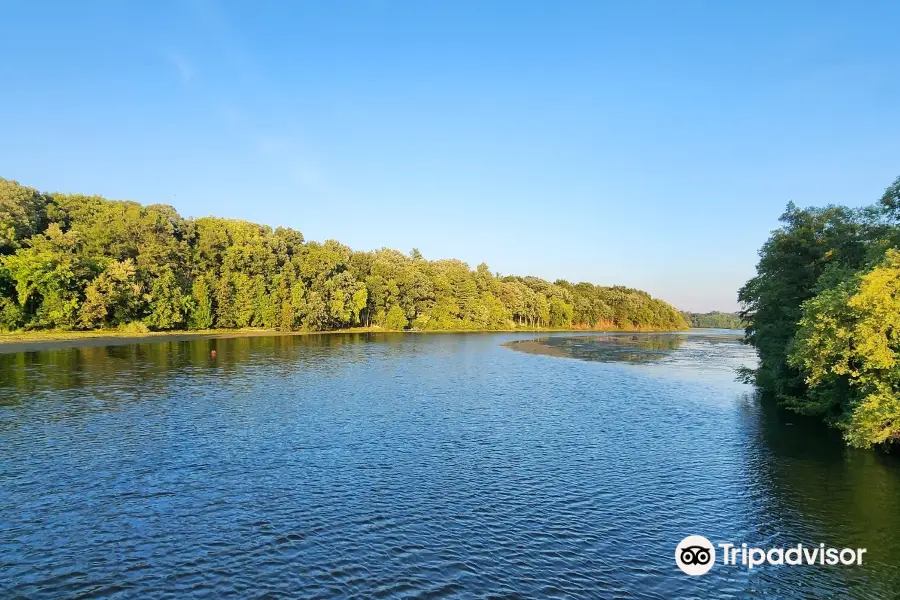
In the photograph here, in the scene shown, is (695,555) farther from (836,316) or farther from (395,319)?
(395,319)

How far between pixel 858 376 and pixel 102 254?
140976 millimetres

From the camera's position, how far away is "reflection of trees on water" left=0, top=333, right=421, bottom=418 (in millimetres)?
45188

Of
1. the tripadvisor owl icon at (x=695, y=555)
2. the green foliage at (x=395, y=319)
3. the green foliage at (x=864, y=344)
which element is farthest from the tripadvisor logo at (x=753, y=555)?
the green foliage at (x=395, y=319)

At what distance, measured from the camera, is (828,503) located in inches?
942

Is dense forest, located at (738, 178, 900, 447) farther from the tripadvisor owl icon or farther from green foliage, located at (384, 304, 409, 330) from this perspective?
green foliage, located at (384, 304, 409, 330)

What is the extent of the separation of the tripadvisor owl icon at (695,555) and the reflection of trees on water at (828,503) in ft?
5.42

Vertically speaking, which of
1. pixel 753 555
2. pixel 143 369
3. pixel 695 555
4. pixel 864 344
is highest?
pixel 864 344

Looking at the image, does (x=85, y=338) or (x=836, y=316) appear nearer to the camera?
(x=836, y=316)

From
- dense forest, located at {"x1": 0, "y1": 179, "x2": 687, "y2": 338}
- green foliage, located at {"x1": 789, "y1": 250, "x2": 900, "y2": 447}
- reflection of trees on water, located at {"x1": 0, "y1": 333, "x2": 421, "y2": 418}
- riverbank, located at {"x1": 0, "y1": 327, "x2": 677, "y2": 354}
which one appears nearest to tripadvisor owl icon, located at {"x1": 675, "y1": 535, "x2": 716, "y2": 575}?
green foliage, located at {"x1": 789, "y1": 250, "x2": 900, "y2": 447}

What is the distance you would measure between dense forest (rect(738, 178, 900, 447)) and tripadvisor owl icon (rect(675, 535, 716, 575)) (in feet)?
58.9

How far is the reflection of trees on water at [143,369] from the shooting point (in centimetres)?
4519

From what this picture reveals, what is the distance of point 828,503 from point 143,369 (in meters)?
66.5

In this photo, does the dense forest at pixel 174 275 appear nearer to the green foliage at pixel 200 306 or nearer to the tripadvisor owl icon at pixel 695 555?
the green foliage at pixel 200 306

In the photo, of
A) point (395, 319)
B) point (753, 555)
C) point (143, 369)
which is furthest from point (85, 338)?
point (753, 555)
